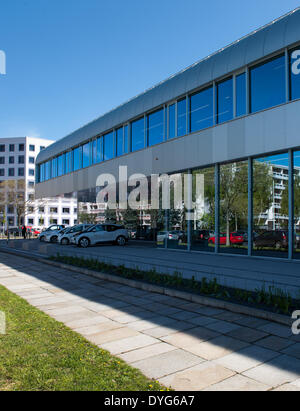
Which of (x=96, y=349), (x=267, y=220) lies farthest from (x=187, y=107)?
(x=96, y=349)

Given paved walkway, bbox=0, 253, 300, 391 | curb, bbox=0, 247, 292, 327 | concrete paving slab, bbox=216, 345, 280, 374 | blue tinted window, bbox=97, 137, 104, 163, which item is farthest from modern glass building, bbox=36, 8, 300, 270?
concrete paving slab, bbox=216, 345, 280, 374

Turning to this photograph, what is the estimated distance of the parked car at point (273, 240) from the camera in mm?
13195

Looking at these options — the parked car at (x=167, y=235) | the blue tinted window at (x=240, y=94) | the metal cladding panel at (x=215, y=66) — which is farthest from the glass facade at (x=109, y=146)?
the blue tinted window at (x=240, y=94)

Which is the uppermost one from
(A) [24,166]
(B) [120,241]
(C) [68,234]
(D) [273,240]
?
(A) [24,166]

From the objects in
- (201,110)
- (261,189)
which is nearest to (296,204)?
(261,189)

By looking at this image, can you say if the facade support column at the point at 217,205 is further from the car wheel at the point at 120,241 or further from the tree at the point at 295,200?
the car wheel at the point at 120,241

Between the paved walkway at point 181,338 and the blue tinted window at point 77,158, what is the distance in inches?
884

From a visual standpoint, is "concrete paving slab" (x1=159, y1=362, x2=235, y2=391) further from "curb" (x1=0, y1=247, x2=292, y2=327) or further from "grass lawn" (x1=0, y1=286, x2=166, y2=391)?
"curb" (x1=0, y1=247, x2=292, y2=327)

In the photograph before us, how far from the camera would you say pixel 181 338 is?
480 cm

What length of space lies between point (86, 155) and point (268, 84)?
1762 centimetres

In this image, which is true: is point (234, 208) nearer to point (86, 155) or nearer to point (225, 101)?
point (225, 101)

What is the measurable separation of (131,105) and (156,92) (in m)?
2.81

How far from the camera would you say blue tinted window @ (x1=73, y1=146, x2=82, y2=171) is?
2977 cm

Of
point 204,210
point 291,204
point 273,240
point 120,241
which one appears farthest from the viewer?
point 120,241
